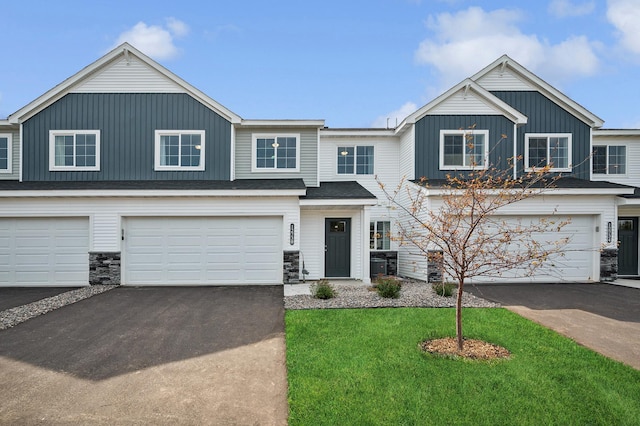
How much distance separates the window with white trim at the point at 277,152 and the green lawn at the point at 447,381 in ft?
26.6

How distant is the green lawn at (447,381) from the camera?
3.67 metres

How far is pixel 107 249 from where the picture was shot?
11312 millimetres

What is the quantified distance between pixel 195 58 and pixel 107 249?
10.2m

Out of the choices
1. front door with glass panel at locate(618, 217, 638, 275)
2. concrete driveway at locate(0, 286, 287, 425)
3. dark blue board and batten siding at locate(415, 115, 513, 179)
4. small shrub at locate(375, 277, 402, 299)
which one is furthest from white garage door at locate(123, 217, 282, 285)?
front door with glass panel at locate(618, 217, 638, 275)

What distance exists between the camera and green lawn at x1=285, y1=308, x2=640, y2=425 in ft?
12.0

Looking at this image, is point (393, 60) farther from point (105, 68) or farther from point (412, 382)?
point (412, 382)

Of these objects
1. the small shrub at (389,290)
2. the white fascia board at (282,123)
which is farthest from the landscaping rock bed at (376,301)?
the white fascia board at (282,123)

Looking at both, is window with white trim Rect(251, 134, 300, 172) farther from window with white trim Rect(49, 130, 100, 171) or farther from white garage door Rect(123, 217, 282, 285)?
window with white trim Rect(49, 130, 100, 171)

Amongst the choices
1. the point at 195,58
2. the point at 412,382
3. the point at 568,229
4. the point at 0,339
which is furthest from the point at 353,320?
the point at 195,58

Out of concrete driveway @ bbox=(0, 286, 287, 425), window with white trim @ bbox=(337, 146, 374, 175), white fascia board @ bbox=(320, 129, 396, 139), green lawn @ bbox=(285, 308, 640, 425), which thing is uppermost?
white fascia board @ bbox=(320, 129, 396, 139)

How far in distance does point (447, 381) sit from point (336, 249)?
8397mm

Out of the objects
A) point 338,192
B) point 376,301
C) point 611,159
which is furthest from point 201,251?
point 611,159

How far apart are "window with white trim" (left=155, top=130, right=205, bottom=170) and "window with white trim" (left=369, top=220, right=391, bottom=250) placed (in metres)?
6.99

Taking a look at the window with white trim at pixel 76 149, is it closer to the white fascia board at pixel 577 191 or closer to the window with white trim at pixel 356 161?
the window with white trim at pixel 356 161
